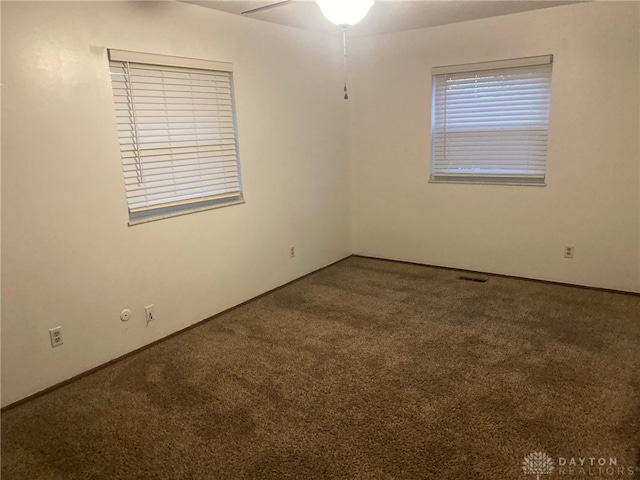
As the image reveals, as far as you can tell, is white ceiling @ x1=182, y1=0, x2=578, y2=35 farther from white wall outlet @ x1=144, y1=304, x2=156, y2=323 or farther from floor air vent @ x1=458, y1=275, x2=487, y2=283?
floor air vent @ x1=458, y1=275, x2=487, y2=283

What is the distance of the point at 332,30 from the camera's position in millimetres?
4363

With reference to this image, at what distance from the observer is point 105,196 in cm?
282

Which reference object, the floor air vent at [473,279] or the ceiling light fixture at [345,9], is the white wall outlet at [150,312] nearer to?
the ceiling light fixture at [345,9]

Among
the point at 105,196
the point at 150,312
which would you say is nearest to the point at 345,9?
the point at 105,196

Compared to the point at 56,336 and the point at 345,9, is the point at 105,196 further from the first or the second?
the point at 345,9

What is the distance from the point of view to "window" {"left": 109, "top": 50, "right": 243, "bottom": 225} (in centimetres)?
295

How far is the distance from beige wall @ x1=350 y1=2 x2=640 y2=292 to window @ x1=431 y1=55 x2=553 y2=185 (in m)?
0.09

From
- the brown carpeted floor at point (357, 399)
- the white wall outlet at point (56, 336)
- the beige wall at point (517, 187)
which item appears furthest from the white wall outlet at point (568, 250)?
the white wall outlet at point (56, 336)

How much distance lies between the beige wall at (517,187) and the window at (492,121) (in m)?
0.09

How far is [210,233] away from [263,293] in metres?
0.88

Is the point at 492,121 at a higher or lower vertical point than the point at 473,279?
higher

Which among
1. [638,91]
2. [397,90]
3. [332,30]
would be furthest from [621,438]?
[332,30]

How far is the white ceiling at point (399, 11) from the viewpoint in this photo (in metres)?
3.33

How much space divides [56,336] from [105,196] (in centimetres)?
90
